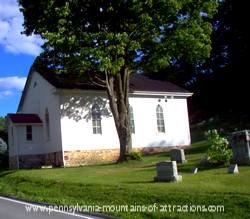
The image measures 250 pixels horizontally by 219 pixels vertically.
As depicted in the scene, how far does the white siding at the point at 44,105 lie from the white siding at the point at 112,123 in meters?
0.72

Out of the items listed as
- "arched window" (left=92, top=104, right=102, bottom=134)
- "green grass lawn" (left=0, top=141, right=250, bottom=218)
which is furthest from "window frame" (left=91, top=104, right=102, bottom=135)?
"green grass lawn" (left=0, top=141, right=250, bottom=218)

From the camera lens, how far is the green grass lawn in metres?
12.5

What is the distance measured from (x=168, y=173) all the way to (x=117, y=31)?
12.3 meters

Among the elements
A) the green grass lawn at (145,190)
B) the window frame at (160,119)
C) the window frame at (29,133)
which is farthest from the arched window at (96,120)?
the green grass lawn at (145,190)

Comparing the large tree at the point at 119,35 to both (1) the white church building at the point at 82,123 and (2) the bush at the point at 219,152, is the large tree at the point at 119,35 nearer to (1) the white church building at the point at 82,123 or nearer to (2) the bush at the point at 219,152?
(1) the white church building at the point at 82,123

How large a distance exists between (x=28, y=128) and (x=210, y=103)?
93.2 ft

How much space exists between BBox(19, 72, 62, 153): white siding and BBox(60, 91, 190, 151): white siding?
0.72 m

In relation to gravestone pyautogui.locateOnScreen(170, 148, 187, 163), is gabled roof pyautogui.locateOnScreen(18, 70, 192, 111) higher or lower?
higher

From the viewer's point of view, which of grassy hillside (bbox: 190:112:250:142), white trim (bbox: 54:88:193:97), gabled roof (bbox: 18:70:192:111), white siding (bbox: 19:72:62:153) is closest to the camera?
gabled roof (bbox: 18:70:192:111)

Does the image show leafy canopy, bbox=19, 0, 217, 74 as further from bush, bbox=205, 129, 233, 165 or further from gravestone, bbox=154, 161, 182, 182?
gravestone, bbox=154, 161, 182, 182

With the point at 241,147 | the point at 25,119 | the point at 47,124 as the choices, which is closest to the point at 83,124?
the point at 47,124

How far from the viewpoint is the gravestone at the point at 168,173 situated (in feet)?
A: 56.4

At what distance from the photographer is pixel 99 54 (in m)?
25.5

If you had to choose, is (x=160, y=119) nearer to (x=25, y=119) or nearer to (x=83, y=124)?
(x=83, y=124)
